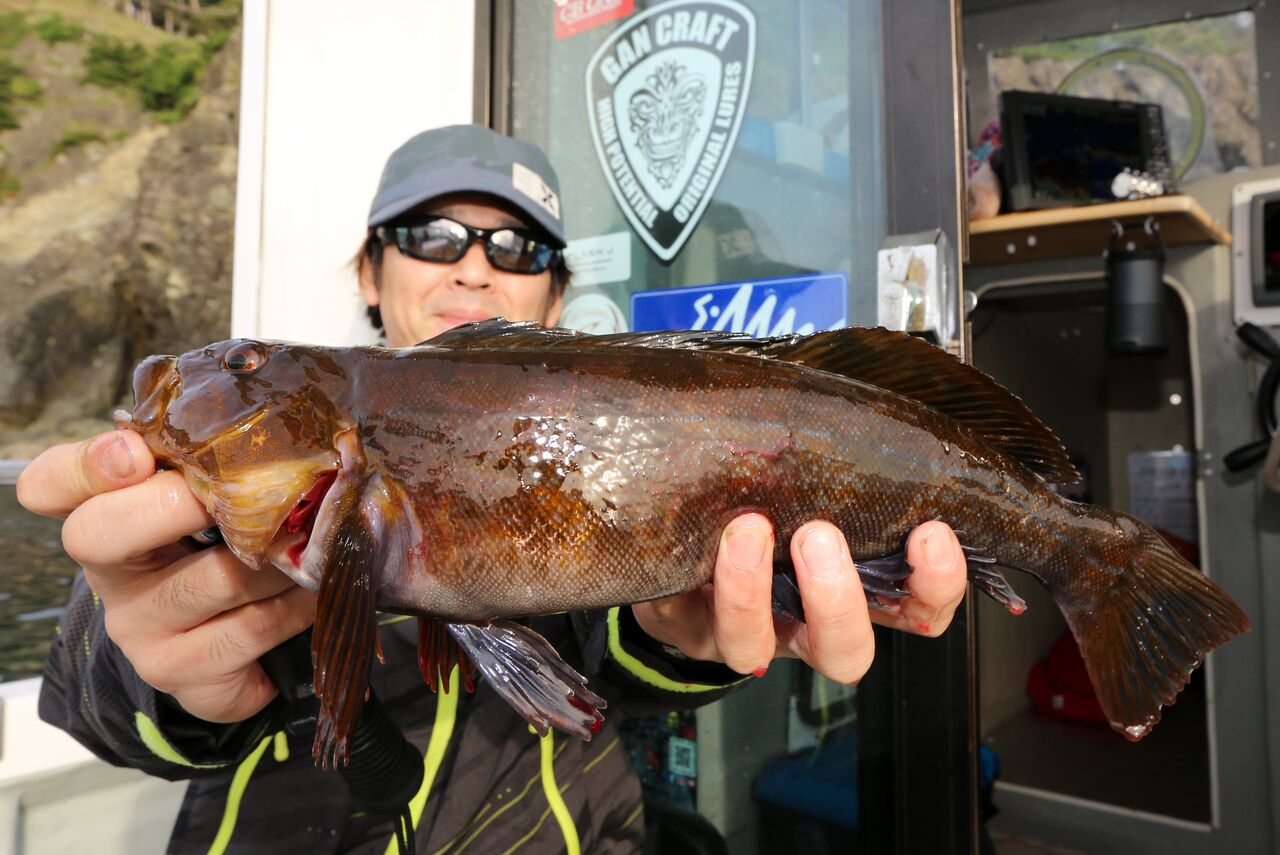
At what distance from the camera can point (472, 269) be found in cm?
241

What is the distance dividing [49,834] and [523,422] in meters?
2.37

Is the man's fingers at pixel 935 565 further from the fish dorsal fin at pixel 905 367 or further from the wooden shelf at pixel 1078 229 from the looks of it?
the wooden shelf at pixel 1078 229

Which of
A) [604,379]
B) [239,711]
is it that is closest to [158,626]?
[239,711]

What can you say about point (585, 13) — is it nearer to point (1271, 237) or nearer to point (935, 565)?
point (935, 565)

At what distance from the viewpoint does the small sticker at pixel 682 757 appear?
A: 9.02 ft

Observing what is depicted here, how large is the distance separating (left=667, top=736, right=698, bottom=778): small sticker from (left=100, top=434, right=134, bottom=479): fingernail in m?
2.12

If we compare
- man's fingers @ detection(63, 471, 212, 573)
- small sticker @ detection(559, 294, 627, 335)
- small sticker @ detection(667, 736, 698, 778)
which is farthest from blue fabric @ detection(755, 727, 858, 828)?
man's fingers @ detection(63, 471, 212, 573)

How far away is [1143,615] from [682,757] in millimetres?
1777

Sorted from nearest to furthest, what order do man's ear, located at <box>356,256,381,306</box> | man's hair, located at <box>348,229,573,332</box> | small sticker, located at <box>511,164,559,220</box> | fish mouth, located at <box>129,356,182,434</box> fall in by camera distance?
fish mouth, located at <box>129,356,182,434</box> → small sticker, located at <box>511,164,559,220</box> → man's hair, located at <box>348,229,573,332</box> → man's ear, located at <box>356,256,381,306</box>

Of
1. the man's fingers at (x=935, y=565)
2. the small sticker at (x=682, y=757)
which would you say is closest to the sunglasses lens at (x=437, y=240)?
the man's fingers at (x=935, y=565)

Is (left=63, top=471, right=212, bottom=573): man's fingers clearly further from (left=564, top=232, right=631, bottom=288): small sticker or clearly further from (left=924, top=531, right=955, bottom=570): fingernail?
(left=564, top=232, right=631, bottom=288): small sticker

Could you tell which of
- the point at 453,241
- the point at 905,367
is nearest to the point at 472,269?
the point at 453,241

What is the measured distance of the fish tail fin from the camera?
4.50 ft

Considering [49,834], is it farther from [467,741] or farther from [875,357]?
[875,357]
